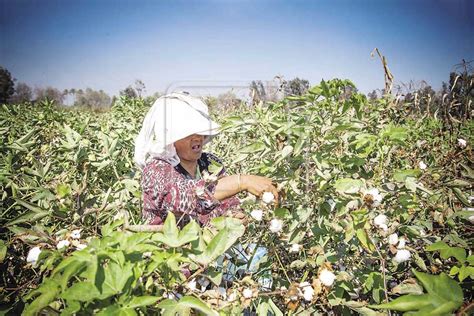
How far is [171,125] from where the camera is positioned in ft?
4.21

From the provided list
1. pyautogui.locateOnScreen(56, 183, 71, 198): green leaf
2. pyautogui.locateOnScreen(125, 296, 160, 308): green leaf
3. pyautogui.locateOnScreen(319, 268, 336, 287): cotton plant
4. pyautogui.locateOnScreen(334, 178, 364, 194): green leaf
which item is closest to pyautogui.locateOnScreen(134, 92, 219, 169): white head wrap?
pyautogui.locateOnScreen(56, 183, 71, 198): green leaf

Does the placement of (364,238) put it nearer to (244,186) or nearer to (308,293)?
(308,293)

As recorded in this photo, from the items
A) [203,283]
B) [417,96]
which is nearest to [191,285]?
[203,283]

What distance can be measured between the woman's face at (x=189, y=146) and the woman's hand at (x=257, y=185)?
470 mm

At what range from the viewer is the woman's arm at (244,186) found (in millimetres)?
921

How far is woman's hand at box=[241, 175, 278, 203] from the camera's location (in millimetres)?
909

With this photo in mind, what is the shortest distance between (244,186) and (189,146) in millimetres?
506

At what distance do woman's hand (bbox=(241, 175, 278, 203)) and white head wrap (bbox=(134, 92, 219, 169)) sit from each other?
367mm

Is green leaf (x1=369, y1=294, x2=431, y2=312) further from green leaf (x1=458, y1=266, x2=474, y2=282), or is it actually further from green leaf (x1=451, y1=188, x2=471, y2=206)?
green leaf (x1=451, y1=188, x2=471, y2=206)

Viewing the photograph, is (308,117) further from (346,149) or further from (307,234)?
(307,234)

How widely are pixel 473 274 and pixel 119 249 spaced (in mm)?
753

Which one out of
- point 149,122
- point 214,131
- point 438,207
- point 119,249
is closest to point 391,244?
point 438,207

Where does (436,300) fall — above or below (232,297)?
above

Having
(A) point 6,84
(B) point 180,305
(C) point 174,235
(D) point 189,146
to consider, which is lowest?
(B) point 180,305
